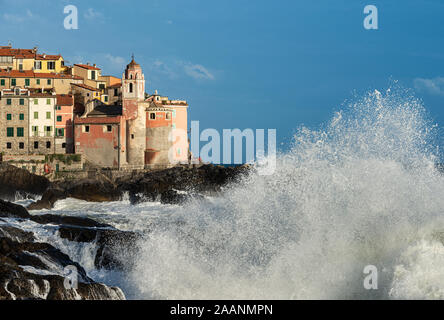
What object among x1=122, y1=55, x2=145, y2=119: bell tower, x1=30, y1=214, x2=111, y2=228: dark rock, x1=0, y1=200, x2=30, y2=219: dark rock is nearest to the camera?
x1=30, y1=214, x2=111, y2=228: dark rock

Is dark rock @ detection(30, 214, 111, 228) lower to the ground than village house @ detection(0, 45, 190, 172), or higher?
lower

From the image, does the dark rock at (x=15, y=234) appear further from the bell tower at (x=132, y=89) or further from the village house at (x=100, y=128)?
the bell tower at (x=132, y=89)

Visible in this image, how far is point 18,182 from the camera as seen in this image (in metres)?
54.0

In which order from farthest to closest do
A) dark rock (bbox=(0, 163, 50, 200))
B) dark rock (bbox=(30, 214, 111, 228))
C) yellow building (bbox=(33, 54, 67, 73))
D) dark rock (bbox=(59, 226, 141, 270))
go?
yellow building (bbox=(33, 54, 67, 73))
dark rock (bbox=(0, 163, 50, 200))
dark rock (bbox=(30, 214, 111, 228))
dark rock (bbox=(59, 226, 141, 270))

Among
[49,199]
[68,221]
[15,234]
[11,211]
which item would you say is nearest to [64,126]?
[49,199]

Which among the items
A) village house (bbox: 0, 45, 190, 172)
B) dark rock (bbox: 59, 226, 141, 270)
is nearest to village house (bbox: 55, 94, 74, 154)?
village house (bbox: 0, 45, 190, 172)

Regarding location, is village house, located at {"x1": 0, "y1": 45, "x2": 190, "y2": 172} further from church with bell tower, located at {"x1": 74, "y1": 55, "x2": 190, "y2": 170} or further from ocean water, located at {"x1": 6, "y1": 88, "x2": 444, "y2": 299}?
ocean water, located at {"x1": 6, "y1": 88, "x2": 444, "y2": 299}

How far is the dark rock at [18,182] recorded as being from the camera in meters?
53.0

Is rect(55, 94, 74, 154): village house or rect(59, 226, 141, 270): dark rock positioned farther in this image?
rect(55, 94, 74, 154): village house

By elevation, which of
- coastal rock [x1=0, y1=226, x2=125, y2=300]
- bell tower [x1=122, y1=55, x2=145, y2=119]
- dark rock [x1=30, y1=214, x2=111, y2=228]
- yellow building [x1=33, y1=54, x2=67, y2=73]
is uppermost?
yellow building [x1=33, y1=54, x2=67, y2=73]

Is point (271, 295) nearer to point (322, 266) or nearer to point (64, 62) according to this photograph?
point (322, 266)

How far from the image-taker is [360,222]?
20766 millimetres

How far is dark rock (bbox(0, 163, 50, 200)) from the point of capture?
53.0 meters
